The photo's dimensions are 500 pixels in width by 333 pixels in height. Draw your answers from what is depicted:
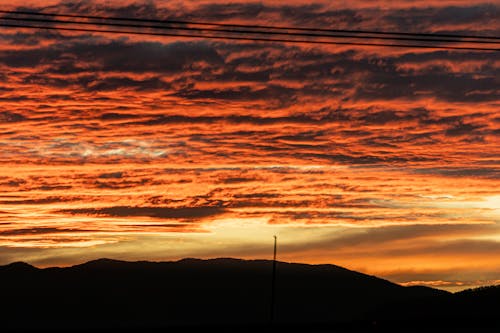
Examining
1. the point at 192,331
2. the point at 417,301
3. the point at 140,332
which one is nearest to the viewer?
the point at 140,332

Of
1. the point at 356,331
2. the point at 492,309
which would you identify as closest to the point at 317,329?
the point at 356,331

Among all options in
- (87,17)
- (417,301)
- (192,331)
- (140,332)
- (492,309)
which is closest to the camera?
(87,17)

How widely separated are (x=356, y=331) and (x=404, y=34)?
23.4 metres

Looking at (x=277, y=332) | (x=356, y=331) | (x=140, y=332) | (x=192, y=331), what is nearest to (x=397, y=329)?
(x=356, y=331)

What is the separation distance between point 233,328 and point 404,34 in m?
24.0

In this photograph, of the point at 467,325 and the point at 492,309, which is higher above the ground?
the point at 492,309

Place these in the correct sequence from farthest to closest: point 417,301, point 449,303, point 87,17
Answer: point 417,301
point 449,303
point 87,17

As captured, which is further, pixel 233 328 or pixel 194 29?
pixel 233 328

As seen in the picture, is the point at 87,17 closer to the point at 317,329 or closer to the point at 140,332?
the point at 140,332

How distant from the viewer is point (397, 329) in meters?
55.4

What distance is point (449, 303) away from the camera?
112 meters

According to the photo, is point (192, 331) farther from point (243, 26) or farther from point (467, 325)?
point (243, 26)

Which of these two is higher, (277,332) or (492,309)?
(492,309)

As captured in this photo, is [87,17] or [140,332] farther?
[140,332]
